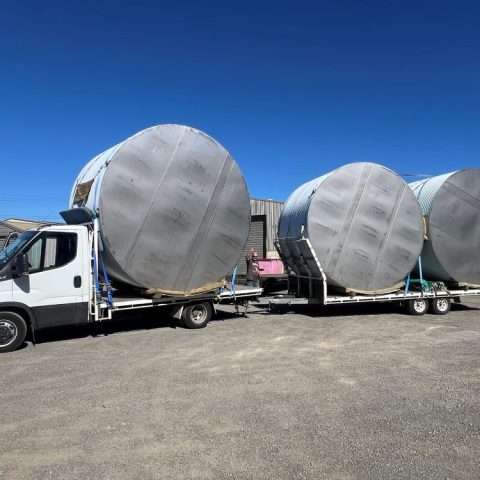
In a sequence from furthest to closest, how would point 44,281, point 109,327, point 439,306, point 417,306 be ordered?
point 439,306 < point 417,306 < point 109,327 < point 44,281

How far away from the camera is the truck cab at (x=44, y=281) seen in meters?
8.14

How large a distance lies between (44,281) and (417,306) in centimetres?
965

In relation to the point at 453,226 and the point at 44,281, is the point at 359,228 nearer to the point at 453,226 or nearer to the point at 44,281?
the point at 453,226

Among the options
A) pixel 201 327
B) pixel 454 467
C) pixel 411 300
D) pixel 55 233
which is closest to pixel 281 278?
pixel 411 300

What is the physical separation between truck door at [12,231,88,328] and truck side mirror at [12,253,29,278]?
0.10 m

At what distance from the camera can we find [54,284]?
28.3 ft

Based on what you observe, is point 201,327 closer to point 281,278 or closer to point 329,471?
point 329,471

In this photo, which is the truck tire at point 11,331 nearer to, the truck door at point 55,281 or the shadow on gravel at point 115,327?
the truck door at point 55,281

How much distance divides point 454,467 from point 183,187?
24.4 feet

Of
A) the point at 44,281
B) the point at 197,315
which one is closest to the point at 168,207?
the point at 197,315

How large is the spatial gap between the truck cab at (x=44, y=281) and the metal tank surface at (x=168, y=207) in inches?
26.9

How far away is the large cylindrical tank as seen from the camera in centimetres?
1315

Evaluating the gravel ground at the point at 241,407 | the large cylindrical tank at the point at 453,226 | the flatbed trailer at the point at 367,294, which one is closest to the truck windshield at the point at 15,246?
the gravel ground at the point at 241,407

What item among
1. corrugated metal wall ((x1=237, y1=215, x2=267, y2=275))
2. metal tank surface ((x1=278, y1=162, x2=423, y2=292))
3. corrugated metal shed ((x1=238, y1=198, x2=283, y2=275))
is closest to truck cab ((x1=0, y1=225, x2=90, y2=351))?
metal tank surface ((x1=278, y1=162, x2=423, y2=292))
